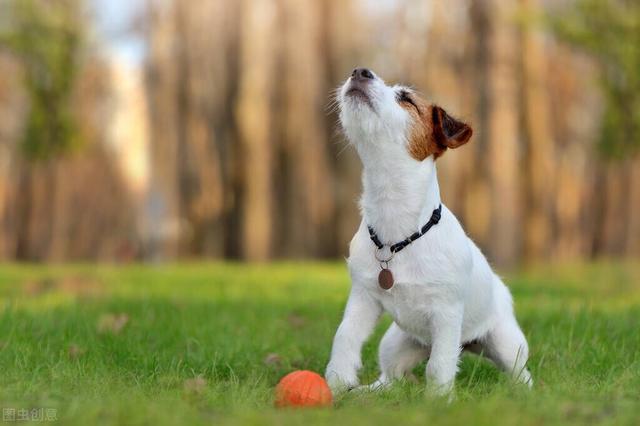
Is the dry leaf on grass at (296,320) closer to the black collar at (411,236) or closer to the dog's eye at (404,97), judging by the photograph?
the black collar at (411,236)

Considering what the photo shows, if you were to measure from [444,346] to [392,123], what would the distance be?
0.98 m

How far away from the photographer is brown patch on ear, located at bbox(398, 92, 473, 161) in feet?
12.8

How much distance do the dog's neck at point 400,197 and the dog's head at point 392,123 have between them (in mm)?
A: 65

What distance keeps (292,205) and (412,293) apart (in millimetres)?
12582

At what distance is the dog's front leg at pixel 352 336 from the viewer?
3881 millimetres

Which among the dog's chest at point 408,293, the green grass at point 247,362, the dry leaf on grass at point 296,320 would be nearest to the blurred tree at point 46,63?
the green grass at point 247,362

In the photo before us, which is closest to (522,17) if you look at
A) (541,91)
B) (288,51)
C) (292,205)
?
(541,91)

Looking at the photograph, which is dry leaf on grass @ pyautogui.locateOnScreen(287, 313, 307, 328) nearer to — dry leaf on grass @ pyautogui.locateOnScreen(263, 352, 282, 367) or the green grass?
the green grass

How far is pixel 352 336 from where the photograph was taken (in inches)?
154

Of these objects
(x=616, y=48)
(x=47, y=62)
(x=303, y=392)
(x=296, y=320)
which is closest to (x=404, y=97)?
(x=303, y=392)

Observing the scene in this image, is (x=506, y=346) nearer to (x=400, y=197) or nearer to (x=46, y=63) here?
(x=400, y=197)

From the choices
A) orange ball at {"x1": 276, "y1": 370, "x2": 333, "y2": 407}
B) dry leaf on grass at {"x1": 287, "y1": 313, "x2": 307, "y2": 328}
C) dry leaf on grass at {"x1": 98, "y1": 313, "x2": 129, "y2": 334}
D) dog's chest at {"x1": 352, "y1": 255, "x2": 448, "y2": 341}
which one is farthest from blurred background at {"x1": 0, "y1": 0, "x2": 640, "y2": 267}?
orange ball at {"x1": 276, "y1": 370, "x2": 333, "y2": 407}

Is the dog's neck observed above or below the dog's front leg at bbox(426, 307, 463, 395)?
above

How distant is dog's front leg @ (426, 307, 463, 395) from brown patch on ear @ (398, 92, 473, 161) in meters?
0.70
